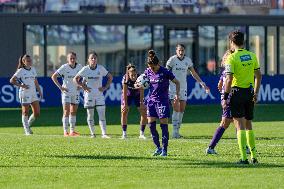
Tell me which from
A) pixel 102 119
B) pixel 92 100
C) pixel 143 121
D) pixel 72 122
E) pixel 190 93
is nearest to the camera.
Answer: pixel 143 121

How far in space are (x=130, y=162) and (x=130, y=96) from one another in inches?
320

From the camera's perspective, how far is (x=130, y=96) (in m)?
25.9

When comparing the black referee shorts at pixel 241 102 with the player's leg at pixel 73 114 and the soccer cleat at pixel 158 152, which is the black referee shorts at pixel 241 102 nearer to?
the soccer cleat at pixel 158 152

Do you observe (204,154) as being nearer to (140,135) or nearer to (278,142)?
(278,142)

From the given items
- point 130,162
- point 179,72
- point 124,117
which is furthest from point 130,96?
point 130,162

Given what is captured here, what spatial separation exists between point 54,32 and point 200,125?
15.6 meters

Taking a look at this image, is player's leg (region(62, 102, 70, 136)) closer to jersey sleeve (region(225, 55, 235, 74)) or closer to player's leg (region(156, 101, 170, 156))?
player's leg (region(156, 101, 170, 156))

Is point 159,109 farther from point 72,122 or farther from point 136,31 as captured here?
point 136,31

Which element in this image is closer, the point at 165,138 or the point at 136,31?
the point at 165,138

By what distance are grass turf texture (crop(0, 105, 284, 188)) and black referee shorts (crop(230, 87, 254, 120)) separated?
0.85 meters

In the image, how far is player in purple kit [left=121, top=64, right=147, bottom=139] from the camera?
83.0ft

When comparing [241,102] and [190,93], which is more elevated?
[241,102]

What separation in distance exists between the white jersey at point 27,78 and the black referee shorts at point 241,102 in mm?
11033

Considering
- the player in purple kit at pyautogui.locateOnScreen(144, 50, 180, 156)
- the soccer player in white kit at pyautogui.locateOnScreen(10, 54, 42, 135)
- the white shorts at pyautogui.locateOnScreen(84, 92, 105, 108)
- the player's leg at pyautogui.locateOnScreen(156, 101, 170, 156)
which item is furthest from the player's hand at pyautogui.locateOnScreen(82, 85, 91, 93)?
the player's leg at pyautogui.locateOnScreen(156, 101, 170, 156)
